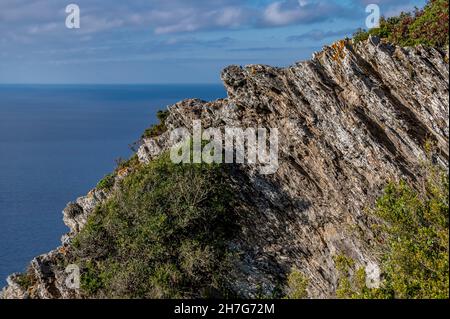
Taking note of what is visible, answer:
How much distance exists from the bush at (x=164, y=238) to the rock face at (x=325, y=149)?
107cm

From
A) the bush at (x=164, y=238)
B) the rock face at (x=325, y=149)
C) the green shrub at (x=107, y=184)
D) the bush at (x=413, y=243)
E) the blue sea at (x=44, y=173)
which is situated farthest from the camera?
the blue sea at (x=44, y=173)

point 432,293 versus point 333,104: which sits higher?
point 333,104

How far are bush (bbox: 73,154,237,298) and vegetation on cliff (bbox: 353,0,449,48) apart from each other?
37.5 ft

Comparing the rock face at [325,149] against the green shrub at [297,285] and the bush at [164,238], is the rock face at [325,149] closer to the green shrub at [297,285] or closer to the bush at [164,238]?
the green shrub at [297,285]

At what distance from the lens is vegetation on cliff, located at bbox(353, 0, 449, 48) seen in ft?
80.4

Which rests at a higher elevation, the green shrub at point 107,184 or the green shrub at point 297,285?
the green shrub at point 107,184

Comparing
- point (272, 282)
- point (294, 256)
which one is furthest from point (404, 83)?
point (272, 282)

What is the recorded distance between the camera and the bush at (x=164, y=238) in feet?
79.7

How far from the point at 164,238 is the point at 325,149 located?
29.5ft

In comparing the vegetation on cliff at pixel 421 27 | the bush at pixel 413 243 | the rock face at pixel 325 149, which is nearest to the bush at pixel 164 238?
the rock face at pixel 325 149

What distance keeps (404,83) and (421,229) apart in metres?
6.96
